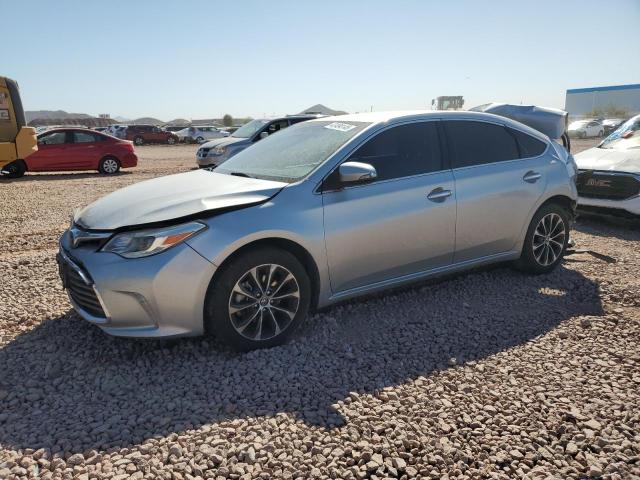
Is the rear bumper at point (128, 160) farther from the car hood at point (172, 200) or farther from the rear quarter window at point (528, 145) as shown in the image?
the rear quarter window at point (528, 145)

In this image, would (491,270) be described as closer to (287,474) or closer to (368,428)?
→ (368,428)

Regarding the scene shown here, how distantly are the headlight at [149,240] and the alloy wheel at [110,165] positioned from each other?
529 inches

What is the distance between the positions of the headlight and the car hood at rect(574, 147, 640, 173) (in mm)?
6488

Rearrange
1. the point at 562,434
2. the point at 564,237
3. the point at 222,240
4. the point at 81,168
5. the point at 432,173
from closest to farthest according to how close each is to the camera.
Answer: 1. the point at 562,434
2. the point at 222,240
3. the point at 432,173
4. the point at 564,237
5. the point at 81,168

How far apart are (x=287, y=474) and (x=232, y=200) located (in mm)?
1816

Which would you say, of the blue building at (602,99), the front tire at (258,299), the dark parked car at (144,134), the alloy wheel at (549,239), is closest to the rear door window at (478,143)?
the alloy wheel at (549,239)

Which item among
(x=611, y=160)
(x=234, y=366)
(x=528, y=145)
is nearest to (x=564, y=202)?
(x=528, y=145)

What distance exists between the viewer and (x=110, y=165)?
15.5 meters

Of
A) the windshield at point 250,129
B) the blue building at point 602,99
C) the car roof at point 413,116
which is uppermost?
the blue building at point 602,99

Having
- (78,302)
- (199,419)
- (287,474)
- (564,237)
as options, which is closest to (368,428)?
(287,474)

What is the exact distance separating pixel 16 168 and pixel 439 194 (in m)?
13.7

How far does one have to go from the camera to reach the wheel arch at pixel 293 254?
11.0ft

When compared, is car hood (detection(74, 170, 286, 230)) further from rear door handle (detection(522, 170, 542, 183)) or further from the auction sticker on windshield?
rear door handle (detection(522, 170, 542, 183))

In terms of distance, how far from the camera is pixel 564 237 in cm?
527
